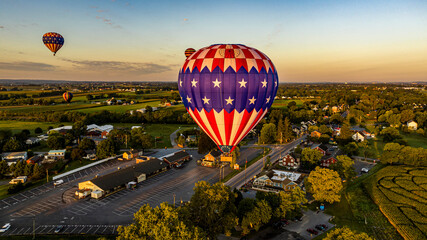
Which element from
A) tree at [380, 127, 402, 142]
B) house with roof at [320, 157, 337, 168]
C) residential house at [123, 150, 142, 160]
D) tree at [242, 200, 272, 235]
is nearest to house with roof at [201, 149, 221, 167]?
residential house at [123, 150, 142, 160]

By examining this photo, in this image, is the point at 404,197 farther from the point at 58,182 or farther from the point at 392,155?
the point at 58,182

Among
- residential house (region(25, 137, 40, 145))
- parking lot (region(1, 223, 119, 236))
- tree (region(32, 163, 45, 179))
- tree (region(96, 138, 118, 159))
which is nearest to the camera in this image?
parking lot (region(1, 223, 119, 236))

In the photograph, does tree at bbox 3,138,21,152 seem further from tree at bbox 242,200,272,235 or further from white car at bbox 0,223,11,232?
tree at bbox 242,200,272,235

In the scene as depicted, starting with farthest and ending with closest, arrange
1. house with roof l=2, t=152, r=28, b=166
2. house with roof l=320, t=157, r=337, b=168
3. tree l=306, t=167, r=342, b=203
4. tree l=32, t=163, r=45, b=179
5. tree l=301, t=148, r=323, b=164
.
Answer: house with roof l=2, t=152, r=28, b=166 → house with roof l=320, t=157, r=337, b=168 → tree l=301, t=148, r=323, b=164 → tree l=32, t=163, r=45, b=179 → tree l=306, t=167, r=342, b=203

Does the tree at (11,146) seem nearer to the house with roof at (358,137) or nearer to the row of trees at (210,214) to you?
the row of trees at (210,214)

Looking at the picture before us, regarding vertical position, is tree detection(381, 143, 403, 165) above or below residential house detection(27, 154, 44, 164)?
above

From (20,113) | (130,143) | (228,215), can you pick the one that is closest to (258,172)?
(228,215)

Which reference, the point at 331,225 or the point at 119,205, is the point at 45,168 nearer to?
the point at 119,205
